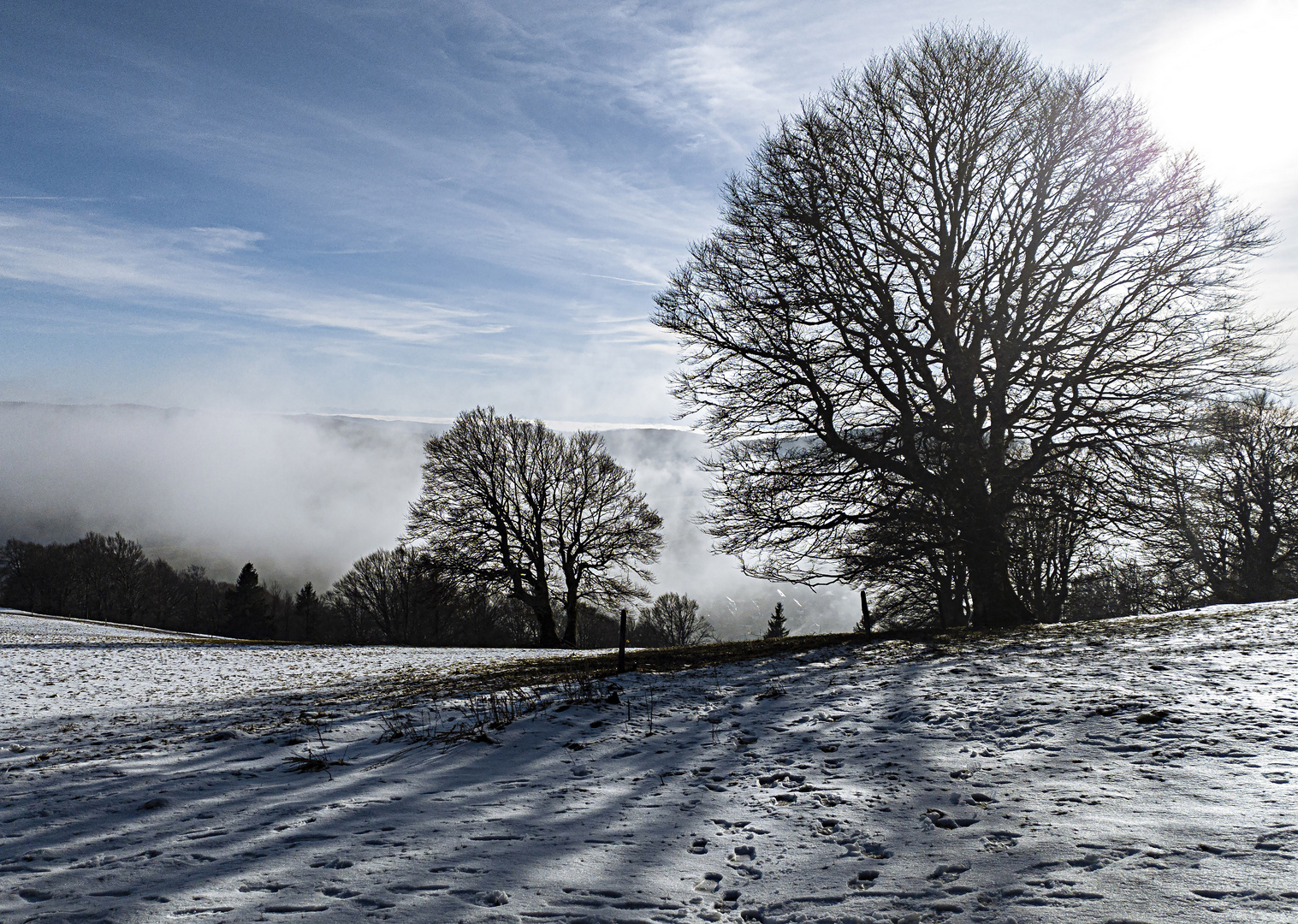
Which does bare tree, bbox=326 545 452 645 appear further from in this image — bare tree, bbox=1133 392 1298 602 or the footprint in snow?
the footprint in snow

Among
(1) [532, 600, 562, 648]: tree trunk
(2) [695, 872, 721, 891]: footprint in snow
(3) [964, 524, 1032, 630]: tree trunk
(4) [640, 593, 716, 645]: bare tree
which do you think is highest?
(3) [964, 524, 1032, 630]: tree trunk

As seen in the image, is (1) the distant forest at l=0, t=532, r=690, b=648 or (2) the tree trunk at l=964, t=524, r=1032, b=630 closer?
(2) the tree trunk at l=964, t=524, r=1032, b=630

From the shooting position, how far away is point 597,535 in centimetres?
3350

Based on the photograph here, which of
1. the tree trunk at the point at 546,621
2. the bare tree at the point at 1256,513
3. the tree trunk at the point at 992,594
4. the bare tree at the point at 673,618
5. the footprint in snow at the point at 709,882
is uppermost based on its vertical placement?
the bare tree at the point at 1256,513

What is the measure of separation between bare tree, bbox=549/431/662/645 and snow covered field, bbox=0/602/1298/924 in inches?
938

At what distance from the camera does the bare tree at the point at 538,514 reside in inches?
1236

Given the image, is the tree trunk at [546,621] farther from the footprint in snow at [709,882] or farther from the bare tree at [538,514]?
the footprint in snow at [709,882]

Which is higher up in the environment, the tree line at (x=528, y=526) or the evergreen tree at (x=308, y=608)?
the tree line at (x=528, y=526)

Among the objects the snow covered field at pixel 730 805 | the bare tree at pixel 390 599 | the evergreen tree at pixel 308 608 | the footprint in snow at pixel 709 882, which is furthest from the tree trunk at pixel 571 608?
the evergreen tree at pixel 308 608

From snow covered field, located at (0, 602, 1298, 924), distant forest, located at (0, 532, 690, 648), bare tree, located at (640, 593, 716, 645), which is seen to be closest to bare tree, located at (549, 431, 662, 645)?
snow covered field, located at (0, 602, 1298, 924)

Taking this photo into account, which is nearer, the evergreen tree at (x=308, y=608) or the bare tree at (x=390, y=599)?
the bare tree at (x=390, y=599)

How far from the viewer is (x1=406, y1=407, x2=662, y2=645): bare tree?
31.4 meters

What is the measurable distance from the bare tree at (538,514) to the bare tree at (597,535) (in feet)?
0.14

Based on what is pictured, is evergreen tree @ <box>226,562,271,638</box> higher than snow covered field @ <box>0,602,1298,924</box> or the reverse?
the reverse
